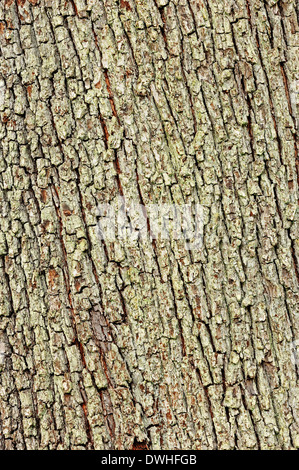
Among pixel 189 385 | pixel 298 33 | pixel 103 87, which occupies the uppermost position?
pixel 298 33

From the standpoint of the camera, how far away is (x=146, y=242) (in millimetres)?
1788

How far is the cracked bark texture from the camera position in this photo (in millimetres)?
1778

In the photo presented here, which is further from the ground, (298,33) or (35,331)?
(298,33)

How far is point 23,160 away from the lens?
1857 mm

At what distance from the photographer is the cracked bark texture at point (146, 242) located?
1.78 m

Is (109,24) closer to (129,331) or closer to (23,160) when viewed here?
(23,160)

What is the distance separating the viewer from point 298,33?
6.12 ft
